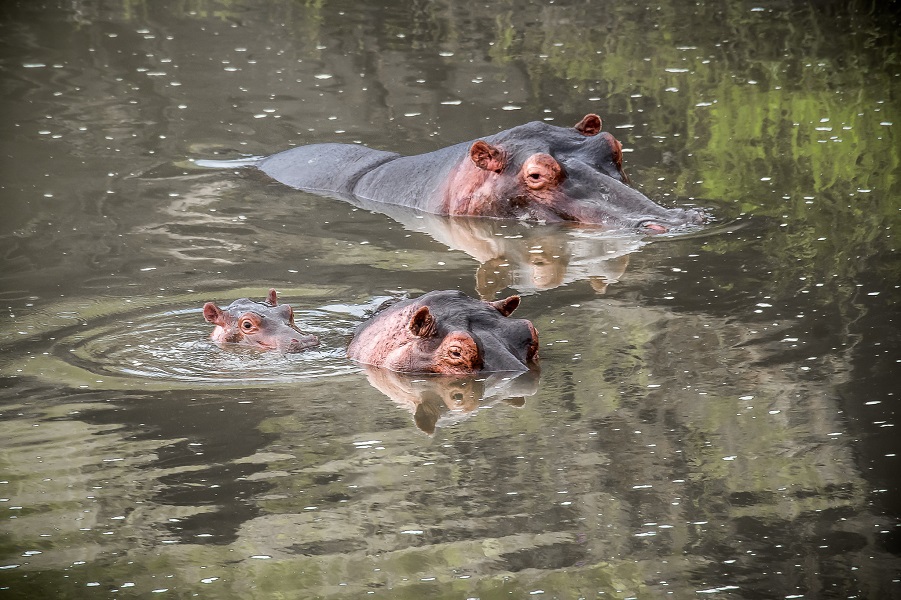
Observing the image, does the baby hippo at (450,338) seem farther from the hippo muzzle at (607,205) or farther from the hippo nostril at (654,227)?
the hippo muzzle at (607,205)

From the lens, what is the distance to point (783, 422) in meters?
6.28

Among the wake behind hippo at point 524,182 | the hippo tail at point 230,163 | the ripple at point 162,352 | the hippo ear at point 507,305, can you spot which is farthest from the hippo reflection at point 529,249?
the hippo tail at point 230,163

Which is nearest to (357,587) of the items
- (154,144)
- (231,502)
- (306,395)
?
(231,502)

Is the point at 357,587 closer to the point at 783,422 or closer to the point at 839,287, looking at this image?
the point at 783,422

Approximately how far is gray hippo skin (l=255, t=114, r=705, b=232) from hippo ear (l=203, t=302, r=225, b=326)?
11.3ft

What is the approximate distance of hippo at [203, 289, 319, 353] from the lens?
7398 millimetres

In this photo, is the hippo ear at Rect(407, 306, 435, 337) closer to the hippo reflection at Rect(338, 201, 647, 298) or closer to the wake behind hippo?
the hippo reflection at Rect(338, 201, 647, 298)

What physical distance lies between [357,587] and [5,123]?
33.1 ft

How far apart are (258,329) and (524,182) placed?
356cm

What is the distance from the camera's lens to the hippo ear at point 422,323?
6801 millimetres

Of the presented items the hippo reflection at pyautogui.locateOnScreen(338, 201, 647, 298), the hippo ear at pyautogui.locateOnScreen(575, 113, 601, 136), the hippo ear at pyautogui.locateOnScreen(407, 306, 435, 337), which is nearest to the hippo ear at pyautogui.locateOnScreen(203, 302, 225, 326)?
the hippo ear at pyautogui.locateOnScreen(407, 306, 435, 337)

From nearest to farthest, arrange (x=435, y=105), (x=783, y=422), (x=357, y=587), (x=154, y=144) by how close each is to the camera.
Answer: (x=357, y=587), (x=783, y=422), (x=154, y=144), (x=435, y=105)

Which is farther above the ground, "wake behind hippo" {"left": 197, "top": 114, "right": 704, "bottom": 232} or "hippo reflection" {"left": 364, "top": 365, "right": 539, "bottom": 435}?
"wake behind hippo" {"left": 197, "top": 114, "right": 704, "bottom": 232}

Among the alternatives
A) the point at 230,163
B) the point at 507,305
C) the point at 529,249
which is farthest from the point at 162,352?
the point at 230,163
